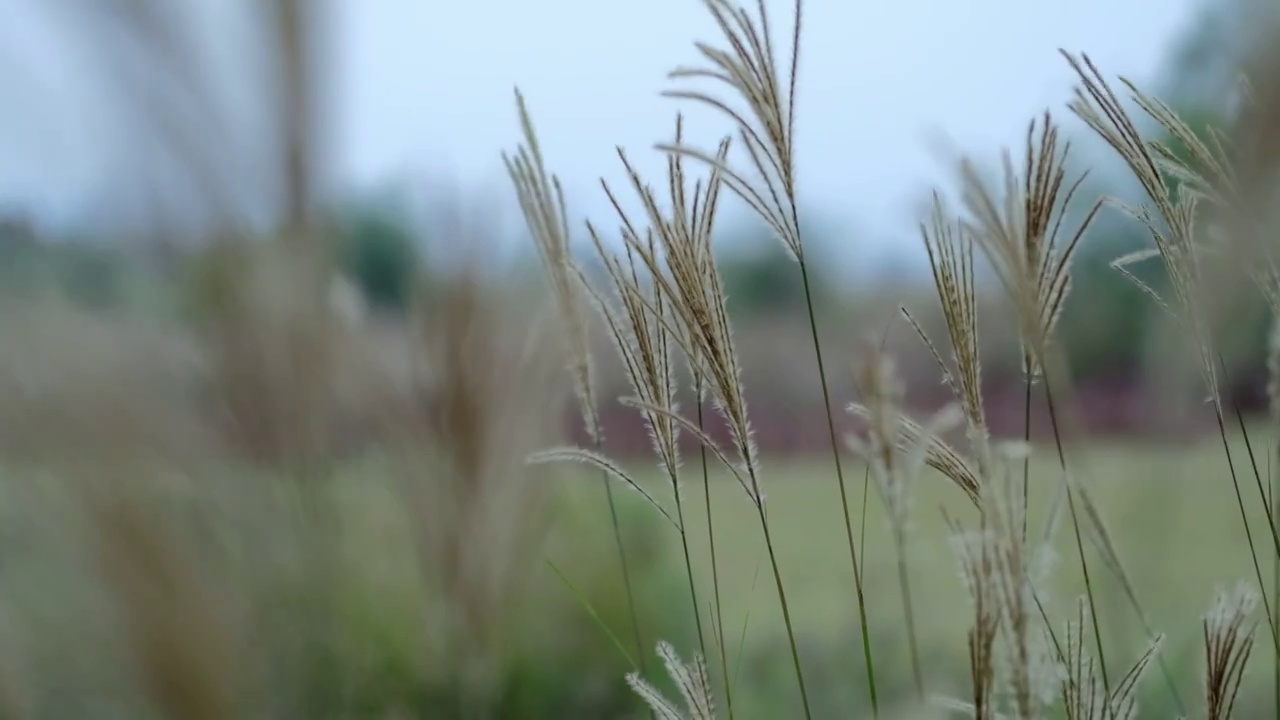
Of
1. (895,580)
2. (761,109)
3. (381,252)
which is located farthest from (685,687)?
(381,252)

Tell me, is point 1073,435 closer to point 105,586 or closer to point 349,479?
point 105,586

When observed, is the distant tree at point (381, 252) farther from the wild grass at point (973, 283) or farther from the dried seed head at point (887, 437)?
the dried seed head at point (887, 437)

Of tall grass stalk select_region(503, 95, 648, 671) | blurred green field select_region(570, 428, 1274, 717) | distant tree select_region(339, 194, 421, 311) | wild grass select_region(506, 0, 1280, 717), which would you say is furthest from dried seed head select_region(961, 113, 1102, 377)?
distant tree select_region(339, 194, 421, 311)

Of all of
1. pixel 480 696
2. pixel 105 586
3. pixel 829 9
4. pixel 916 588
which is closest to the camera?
pixel 105 586

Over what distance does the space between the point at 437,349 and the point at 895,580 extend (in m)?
0.63

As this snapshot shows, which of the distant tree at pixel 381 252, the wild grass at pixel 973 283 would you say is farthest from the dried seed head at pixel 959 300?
the distant tree at pixel 381 252

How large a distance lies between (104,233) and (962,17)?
0.83 metres

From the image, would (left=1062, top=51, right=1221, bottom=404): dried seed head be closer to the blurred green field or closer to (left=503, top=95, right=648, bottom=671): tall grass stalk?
(left=503, top=95, right=648, bottom=671): tall grass stalk

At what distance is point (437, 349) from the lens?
0.58 metres

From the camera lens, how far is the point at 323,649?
75 centimetres

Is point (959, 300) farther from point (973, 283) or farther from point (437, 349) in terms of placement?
point (437, 349)

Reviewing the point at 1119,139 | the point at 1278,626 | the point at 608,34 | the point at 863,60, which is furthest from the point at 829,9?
the point at 1278,626

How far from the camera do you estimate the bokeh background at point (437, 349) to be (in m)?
0.38

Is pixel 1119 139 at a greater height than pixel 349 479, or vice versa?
pixel 1119 139
